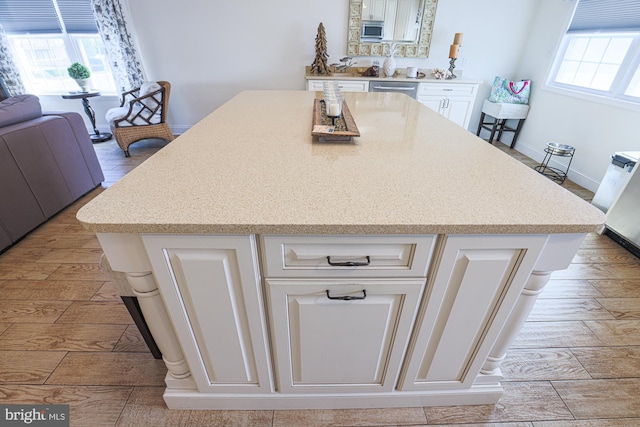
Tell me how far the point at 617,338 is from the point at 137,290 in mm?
2254

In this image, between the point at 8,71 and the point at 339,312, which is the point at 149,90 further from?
the point at 339,312

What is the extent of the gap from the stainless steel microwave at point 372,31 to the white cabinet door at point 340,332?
3981 mm

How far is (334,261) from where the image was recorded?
A: 2.77ft

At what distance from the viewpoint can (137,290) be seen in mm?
918

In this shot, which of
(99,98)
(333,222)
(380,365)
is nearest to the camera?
(333,222)

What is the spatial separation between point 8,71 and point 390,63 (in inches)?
196

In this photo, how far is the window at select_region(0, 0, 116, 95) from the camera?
390 centimetres

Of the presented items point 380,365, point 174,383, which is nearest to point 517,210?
point 380,365

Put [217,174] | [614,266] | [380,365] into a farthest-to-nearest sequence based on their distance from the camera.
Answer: [614,266] → [380,365] → [217,174]

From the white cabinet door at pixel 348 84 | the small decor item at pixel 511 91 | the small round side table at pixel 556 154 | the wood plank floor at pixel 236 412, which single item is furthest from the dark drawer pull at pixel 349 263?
the small decor item at pixel 511 91

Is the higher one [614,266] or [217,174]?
[217,174]

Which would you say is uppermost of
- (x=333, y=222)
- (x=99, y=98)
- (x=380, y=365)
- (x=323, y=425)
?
(x=333, y=222)

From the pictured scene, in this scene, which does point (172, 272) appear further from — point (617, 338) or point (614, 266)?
point (614, 266)

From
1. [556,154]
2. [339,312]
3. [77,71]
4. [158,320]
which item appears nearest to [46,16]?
[77,71]
